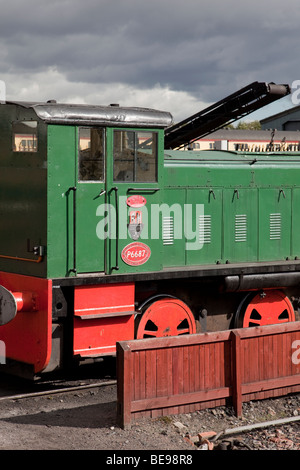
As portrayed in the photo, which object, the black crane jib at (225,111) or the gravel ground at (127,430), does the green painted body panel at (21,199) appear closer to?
the gravel ground at (127,430)

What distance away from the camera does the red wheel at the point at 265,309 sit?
10336 mm

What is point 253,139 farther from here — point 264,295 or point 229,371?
point 229,371

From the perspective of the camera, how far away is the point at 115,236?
28.9ft

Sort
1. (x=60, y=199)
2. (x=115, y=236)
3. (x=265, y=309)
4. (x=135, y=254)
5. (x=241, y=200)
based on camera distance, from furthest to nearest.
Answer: (x=265, y=309), (x=241, y=200), (x=135, y=254), (x=115, y=236), (x=60, y=199)

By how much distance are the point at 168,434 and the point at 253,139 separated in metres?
28.7

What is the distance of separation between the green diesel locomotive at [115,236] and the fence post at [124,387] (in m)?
1.26

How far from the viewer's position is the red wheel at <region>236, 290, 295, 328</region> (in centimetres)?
1034

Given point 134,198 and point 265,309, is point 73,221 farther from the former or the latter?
point 265,309

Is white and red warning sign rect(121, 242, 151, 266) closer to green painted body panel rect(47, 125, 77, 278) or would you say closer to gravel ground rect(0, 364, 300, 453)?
green painted body panel rect(47, 125, 77, 278)

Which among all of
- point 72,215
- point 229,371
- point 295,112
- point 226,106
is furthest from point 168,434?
point 295,112

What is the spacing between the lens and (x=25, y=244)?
8.83 meters

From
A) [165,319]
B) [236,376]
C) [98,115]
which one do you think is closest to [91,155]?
[98,115]

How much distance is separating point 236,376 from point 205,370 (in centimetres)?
39

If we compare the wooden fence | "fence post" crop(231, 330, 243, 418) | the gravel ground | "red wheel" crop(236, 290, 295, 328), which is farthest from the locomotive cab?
"red wheel" crop(236, 290, 295, 328)
